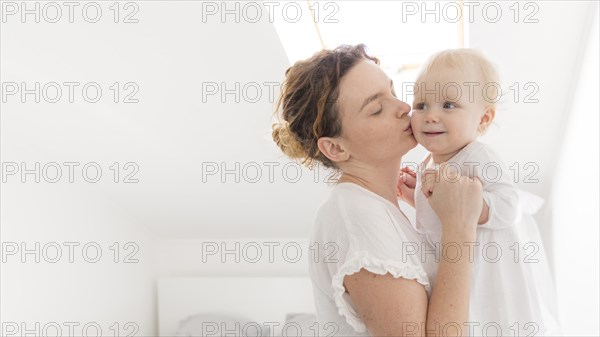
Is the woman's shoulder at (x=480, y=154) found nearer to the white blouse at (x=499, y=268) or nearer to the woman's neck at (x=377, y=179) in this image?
the white blouse at (x=499, y=268)

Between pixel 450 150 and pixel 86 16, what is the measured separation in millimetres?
1341

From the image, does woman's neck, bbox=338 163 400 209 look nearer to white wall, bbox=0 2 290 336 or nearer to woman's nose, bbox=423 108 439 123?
woman's nose, bbox=423 108 439 123

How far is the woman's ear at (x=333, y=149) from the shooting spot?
1.52 metres

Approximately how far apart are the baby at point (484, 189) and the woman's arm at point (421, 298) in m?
0.12

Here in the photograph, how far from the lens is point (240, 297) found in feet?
15.1

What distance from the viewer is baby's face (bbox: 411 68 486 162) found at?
1508 mm

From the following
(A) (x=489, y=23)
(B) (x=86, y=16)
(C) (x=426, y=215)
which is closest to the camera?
(C) (x=426, y=215)

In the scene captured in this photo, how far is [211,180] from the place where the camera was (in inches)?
152

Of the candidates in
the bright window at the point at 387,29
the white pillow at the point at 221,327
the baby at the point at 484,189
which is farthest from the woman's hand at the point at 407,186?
the white pillow at the point at 221,327

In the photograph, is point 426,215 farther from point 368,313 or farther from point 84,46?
point 84,46

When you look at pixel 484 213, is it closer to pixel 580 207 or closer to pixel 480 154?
pixel 480 154

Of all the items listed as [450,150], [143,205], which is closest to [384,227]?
[450,150]

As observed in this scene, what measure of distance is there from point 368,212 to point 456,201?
6.7 inches


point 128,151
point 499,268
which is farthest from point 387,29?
point 499,268
